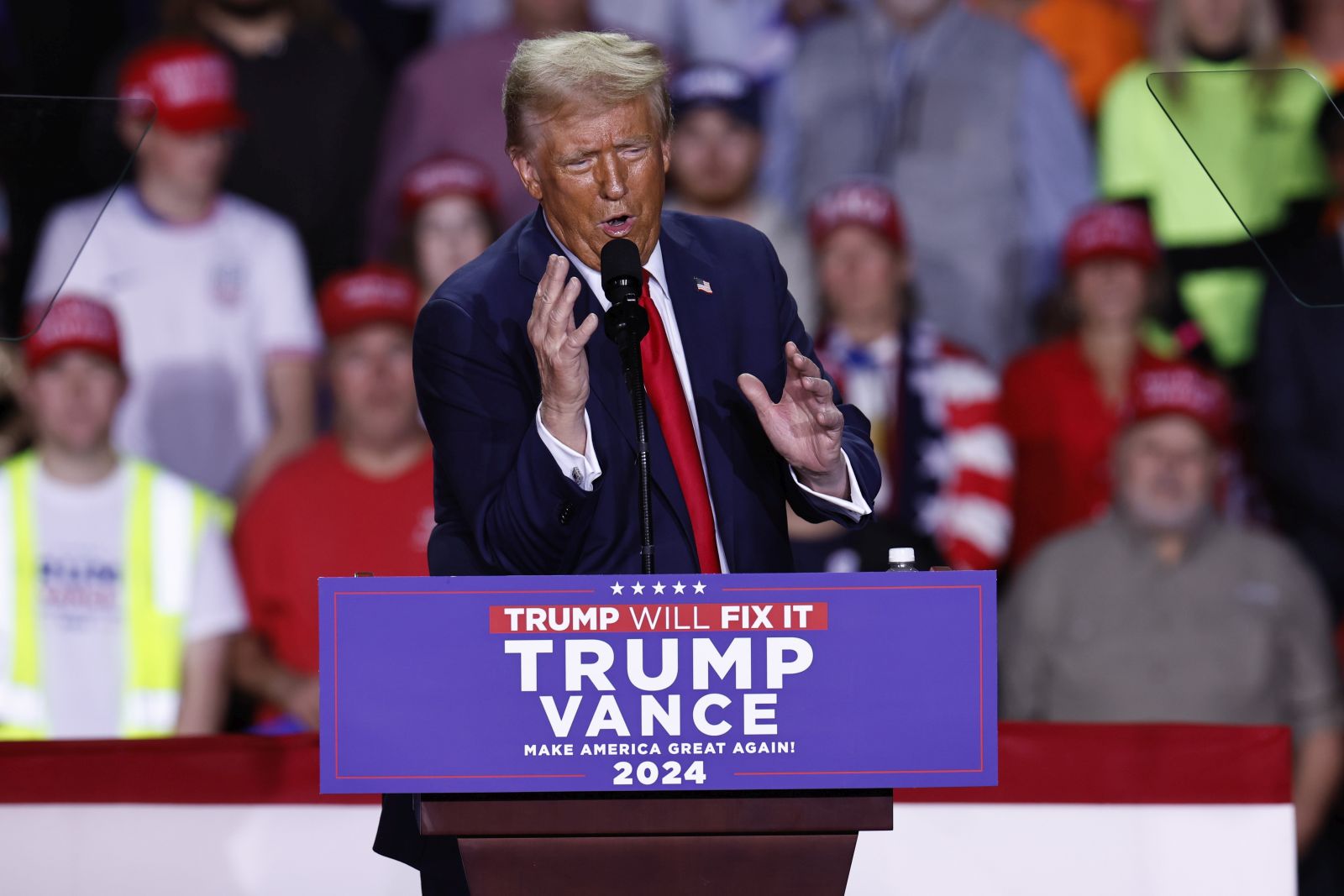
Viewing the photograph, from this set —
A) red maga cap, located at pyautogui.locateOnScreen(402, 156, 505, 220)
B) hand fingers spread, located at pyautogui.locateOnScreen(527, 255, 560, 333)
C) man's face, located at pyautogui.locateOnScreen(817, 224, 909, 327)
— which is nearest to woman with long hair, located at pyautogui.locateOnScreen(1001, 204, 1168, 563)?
man's face, located at pyautogui.locateOnScreen(817, 224, 909, 327)

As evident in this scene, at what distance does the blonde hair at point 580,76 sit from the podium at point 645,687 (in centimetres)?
66

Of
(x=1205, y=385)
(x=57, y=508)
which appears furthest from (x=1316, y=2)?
(x=57, y=508)

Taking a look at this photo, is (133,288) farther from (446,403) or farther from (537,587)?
(537,587)

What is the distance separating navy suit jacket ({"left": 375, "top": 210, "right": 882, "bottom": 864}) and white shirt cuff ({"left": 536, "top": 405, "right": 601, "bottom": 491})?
43 millimetres

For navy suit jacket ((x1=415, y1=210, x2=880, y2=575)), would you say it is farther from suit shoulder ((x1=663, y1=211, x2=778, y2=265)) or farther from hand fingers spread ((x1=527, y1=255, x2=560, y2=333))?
hand fingers spread ((x1=527, y1=255, x2=560, y2=333))

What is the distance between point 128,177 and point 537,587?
3265 mm

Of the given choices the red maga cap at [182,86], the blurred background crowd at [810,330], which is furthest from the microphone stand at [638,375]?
the red maga cap at [182,86]

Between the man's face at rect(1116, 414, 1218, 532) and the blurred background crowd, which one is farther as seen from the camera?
the man's face at rect(1116, 414, 1218, 532)

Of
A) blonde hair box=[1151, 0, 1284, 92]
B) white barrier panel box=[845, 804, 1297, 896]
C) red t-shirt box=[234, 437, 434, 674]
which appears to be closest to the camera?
white barrier panel box=[845, 804, 1297, 896]

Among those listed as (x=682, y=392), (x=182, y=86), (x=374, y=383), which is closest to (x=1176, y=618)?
(x=374, y=383)

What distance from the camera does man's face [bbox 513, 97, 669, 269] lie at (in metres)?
2.42

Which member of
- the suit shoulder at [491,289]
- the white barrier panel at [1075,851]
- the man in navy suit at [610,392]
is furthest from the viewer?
the white barrier panel at [1075,851]

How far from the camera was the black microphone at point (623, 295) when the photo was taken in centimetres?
221

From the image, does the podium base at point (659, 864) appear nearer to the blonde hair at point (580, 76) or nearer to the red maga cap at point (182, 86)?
the blonde hair at point (580, 76)
